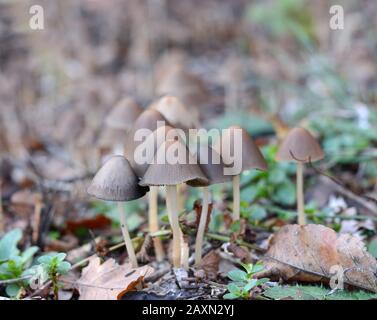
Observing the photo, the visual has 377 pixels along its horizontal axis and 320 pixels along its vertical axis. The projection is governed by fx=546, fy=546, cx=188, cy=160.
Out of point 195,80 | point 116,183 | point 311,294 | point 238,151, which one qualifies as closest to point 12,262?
point 116,183

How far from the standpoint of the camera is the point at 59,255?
222 centimetres

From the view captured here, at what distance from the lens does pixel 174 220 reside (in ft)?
7.58

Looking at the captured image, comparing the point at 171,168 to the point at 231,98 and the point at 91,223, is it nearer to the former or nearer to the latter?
the point at 91,223

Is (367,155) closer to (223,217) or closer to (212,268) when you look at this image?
(223,217)

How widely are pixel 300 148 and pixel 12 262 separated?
140cm

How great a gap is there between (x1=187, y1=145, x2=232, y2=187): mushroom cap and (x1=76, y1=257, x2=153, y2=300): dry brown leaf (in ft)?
1.46

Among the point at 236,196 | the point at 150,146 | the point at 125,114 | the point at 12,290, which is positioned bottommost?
the point at 12,290

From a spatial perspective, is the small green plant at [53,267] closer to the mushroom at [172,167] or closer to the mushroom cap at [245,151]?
the mushroom at [172,167]

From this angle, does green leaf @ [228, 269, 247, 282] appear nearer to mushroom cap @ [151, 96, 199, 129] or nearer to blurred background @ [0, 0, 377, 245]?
blurred background @ [0, 0, 377, 245]

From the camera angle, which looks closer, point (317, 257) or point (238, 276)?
point (238, 276)

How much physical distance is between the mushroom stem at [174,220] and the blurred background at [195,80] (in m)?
0.53

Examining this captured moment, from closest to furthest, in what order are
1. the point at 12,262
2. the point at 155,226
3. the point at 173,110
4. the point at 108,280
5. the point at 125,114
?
1. the point at 108,280
2. the point at 12,262
3. the point at 155,226
4. the point at 173,110
5. the point at 125,114
